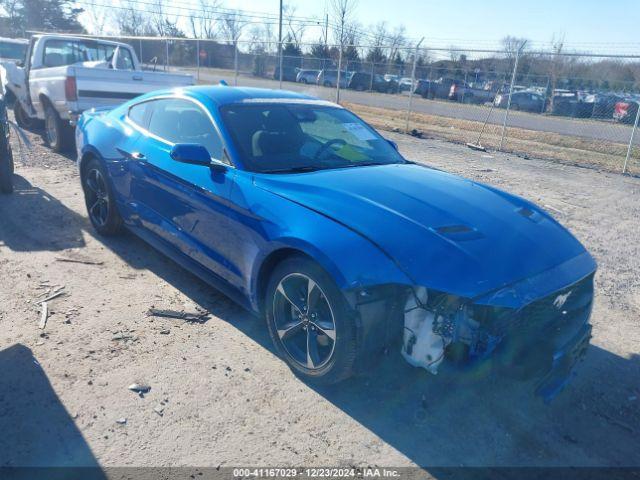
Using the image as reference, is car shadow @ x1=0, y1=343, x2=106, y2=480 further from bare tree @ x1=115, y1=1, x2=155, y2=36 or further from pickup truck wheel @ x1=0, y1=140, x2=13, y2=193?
bare tree @ x1=115, y1=1, x2=155, y2=36

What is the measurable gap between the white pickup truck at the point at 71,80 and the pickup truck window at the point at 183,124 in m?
4.08

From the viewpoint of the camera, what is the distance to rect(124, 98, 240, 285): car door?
3.64 m

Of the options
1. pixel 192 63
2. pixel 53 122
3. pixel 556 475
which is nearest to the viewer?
pixel 556 475

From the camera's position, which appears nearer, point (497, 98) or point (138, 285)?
point (138, 285)

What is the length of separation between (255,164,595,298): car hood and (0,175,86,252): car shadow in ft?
9.95

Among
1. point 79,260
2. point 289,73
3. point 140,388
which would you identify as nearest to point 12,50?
point 289,73

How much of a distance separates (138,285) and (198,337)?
3.62 feet

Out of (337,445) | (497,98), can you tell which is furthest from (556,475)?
(497,98)

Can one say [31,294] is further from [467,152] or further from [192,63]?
[192,63]

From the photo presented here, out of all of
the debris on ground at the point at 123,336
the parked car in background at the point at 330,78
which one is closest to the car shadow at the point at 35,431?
the debris on ground at the point at 123,336

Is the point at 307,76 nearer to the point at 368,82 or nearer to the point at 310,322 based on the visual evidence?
the point at 368,82

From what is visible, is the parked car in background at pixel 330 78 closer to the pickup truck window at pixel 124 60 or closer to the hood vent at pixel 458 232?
the pickup truck window at pixel 124 60

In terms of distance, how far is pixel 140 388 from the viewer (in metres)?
3.10

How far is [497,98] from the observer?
18078mm
